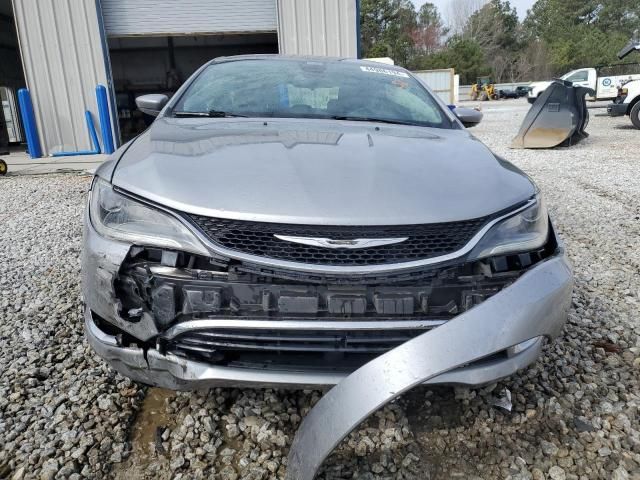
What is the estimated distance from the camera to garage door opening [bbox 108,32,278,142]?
18.1 metres

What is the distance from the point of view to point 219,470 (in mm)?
1610

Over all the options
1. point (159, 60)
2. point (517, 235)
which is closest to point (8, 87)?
point (159, 60)

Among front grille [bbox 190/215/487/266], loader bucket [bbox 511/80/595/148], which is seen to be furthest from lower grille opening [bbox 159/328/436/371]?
loader bucket [bbox 511/80/595/148]

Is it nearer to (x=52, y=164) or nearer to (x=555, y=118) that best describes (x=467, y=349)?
(x=555, y=118)

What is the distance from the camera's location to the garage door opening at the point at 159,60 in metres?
18.1

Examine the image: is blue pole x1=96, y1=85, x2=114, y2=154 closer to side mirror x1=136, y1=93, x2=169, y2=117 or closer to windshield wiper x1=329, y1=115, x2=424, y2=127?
side mirror x1=136, y1=93, x2=169, y2=117

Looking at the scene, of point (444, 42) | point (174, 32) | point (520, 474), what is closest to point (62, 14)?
point (174, 32)

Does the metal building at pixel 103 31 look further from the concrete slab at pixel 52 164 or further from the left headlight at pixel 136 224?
the left headlight at pixel 136 224

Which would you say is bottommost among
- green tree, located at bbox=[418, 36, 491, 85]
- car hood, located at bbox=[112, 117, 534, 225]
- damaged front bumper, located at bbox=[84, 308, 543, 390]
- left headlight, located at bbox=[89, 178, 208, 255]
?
green tree, located at bbox=[418, 36, 491, 85]

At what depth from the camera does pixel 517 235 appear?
1658 millimetres

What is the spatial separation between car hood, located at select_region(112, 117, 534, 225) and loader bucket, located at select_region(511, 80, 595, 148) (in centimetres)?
813

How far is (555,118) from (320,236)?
929cm

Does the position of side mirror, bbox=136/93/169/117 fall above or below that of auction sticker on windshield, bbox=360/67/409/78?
below

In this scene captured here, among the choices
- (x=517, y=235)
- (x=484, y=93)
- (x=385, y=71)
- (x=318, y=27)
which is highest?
(x=318, y=27)
